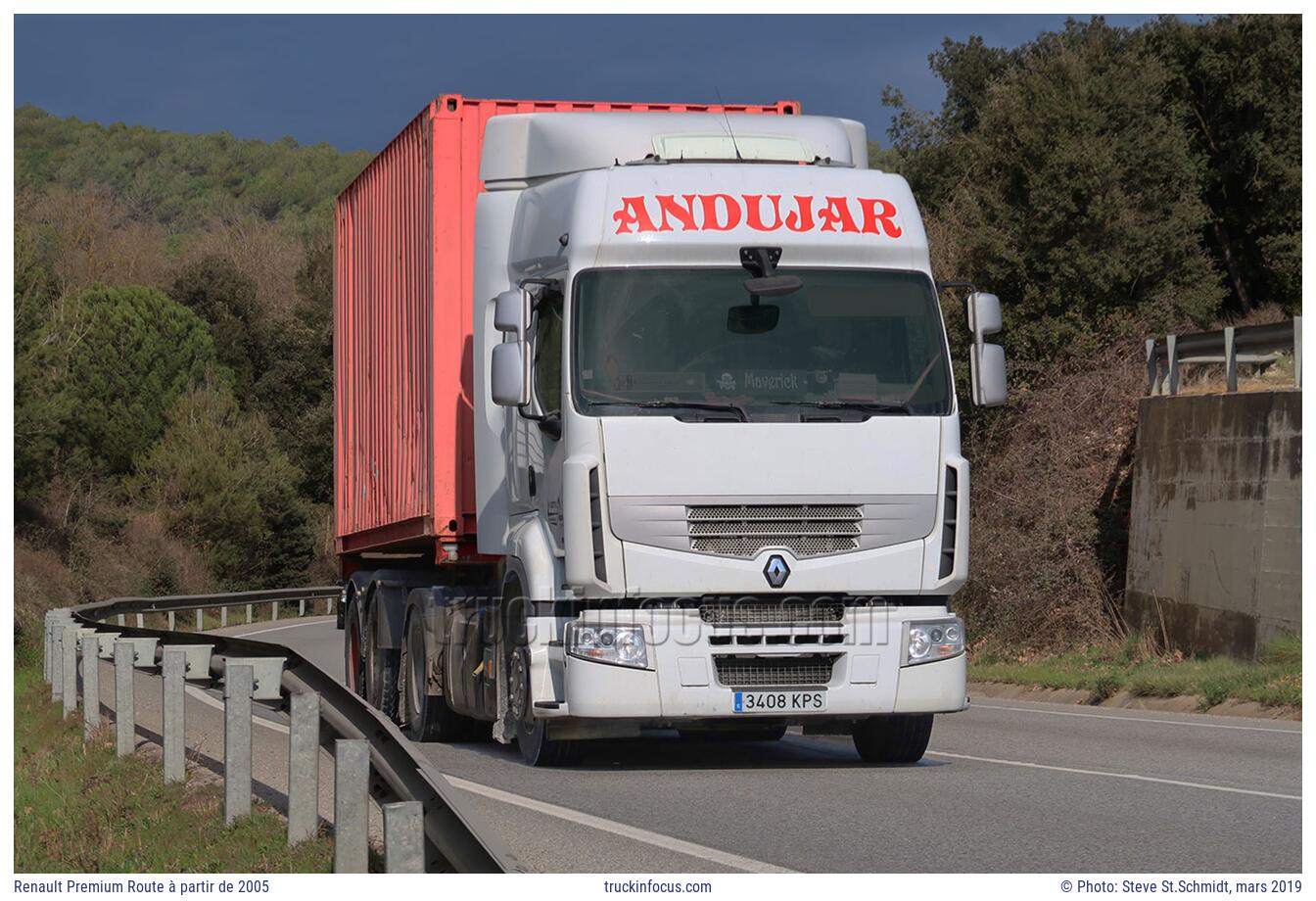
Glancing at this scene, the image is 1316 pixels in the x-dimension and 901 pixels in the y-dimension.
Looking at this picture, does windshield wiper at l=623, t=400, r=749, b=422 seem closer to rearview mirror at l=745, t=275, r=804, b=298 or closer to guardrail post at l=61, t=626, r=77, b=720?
rearview mirror at l=745, t=275, r=804, b=298

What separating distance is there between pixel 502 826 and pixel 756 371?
351 centimetres

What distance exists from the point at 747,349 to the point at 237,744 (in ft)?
13.5

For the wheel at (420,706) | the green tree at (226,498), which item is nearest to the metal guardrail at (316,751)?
the wheel at (420,706)

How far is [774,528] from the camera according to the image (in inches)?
443

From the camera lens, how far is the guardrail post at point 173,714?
10672mm

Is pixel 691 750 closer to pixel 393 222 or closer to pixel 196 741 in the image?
pixel 196 741

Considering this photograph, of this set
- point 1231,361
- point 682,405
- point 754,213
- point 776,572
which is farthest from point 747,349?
point 1231,361

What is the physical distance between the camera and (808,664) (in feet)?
37.4

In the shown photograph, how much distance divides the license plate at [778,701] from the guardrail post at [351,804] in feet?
14.2

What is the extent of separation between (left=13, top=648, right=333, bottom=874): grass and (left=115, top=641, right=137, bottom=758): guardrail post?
0.38ft

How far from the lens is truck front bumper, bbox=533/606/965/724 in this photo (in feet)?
36.4

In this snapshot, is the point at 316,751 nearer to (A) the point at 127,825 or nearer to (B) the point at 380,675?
(A) the point at 127,825

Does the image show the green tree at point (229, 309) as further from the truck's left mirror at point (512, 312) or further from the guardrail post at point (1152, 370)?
the truck's left mirror at point (512, 312)

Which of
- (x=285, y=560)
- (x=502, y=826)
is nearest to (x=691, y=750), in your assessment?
(x=502, y=826)
